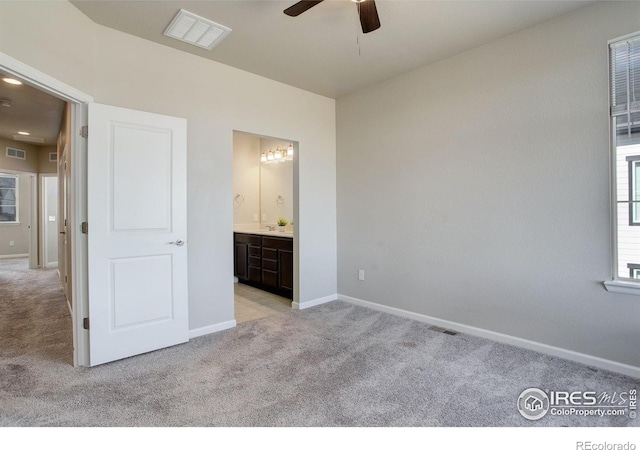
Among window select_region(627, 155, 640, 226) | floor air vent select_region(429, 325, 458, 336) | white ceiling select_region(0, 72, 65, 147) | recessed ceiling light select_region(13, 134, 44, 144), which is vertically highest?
recessed ceiling light select_region(13, 134, 44, 144)

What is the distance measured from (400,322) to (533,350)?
3.98ft

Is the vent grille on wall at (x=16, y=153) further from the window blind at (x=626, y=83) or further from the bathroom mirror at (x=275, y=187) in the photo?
the window blind at (x=626, y=83)

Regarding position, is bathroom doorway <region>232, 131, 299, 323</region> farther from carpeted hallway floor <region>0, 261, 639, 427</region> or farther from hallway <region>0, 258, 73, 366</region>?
hallway <region>0, 258, 73, 366</region>

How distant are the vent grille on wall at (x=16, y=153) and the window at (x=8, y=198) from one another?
226 cm

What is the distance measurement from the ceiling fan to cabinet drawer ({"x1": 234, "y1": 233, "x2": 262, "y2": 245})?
3.37 metres

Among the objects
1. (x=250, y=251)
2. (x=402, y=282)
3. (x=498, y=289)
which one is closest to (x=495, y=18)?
(x=498, y=289)

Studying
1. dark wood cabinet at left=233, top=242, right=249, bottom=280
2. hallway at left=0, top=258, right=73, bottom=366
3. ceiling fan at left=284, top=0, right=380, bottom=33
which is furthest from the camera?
dark wood cabinet at left=233, top=242, right=249, bottom=280

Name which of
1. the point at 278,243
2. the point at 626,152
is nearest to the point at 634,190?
A: the point at 626,152

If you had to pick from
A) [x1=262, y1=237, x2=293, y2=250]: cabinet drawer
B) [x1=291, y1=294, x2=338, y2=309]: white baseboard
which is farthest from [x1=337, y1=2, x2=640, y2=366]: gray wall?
[x1=262, y1=237, x2=293, y2=250]: cabinet drawer

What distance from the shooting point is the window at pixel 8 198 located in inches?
328

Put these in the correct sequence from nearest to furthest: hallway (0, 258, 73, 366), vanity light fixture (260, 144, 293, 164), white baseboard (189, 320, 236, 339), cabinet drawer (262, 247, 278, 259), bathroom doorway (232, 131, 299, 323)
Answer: hallway (0, 258, 73, 366) → white baseboard (189, 320, 236, 339) → bathroom doorway (232, 131, 299, 323) → cabinet drawer (262, 247, 278, 259) → vanity light fixture (260, 144, 293, 164)

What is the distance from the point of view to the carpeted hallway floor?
1.89 meters

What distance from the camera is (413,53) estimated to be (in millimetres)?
3188

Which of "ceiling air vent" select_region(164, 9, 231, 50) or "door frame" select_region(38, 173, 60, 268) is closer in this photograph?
"ceiling air vent" select_region(164, 9, 231, 50)
